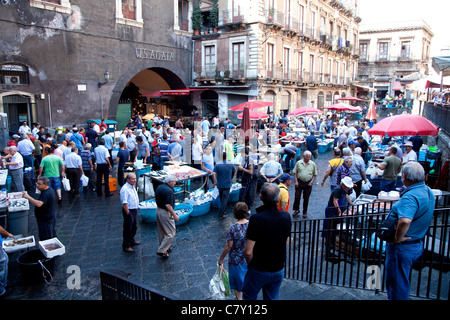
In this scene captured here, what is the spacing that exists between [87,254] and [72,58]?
15.2m

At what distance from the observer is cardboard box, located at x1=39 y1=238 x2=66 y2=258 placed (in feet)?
17.4

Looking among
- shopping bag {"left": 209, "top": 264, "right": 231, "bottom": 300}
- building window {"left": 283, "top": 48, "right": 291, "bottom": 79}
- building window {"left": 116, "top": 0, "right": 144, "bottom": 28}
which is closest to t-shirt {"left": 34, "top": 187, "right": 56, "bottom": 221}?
shopping bag {"left": 209, "top": 264, "right": 231, "bottom": 300}

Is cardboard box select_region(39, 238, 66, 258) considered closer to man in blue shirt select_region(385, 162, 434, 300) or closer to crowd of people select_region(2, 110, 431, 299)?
crowd of people select_region(2, 110, 431, 299)

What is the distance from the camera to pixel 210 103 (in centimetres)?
2655

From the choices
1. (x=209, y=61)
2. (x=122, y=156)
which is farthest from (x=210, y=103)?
(x=122, y=156)

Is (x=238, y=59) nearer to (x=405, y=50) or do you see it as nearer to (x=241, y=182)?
(x=241, y=182)

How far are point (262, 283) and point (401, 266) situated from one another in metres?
1.54

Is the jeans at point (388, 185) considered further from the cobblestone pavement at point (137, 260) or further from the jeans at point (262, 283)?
the jeans at point (262, 283)

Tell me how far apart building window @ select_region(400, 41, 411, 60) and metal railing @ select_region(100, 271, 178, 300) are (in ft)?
178

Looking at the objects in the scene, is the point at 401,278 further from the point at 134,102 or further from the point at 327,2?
the point at 327,2

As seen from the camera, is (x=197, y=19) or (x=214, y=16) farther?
(x=197, y=19)

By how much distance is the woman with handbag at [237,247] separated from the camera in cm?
414

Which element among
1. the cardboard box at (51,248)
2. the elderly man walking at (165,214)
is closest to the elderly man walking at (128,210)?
the elderly man walking at (165,214)
